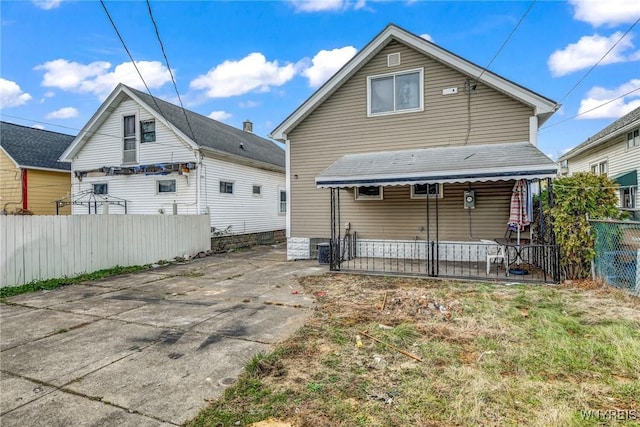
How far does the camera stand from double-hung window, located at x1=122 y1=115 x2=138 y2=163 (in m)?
15.0

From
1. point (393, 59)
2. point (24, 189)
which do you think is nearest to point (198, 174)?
point (393, 59)

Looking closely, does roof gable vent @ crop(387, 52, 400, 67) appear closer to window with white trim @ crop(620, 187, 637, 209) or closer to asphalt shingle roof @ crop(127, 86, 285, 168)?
asphalt shingle roof @ crop(127, 86, 285, 168)

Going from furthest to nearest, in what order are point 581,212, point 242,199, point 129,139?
point 242,199, point 129,139, point 581,212

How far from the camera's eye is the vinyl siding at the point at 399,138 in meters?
9.49

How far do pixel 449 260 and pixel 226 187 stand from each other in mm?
9968

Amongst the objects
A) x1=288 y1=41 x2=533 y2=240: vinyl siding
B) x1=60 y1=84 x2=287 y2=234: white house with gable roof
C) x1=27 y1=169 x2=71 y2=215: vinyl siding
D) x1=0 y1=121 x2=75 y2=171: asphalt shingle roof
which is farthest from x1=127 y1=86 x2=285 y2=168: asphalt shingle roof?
x1=0 y1=121 x2=75 y2=171: asphalt shingle roof

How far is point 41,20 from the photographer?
31.2 ft

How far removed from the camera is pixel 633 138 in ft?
43.1

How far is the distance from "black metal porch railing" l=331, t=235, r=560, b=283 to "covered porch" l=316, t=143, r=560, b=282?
1.0 inches

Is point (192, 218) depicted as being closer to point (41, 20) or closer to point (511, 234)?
point (41, 20)

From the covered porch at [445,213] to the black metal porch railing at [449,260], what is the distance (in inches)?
1.0

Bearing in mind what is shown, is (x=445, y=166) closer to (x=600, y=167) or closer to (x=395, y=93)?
(x=395, y=93)

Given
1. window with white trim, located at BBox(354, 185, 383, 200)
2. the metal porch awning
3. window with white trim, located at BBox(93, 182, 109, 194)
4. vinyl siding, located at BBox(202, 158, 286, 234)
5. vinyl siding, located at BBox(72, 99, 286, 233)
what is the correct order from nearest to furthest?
1. the metal porch awning
2. window with white trim, located at BBox(354, 185, 383, 200)
3. vinyl siding, located at BBox(72, 99, 286, 233)
4. vinyl siding, located at BBox(202, 158, 286, 234)
5. window with white trim, located at BBox(93, 182, 109, 194)

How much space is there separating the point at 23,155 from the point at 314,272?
17.4 meters
